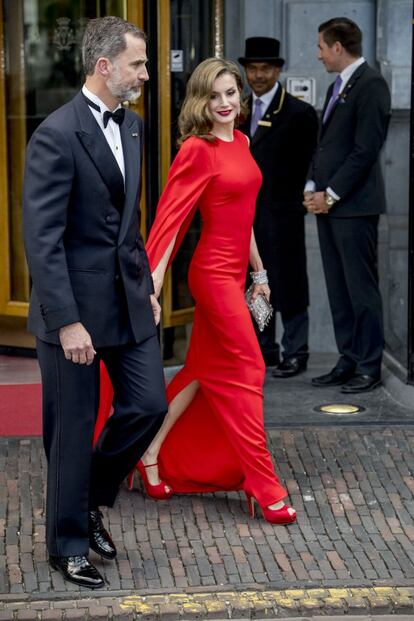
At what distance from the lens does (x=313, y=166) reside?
26.9 feet

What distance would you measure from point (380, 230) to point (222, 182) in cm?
336

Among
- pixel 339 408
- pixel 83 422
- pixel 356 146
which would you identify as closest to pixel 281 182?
pixel 356 146

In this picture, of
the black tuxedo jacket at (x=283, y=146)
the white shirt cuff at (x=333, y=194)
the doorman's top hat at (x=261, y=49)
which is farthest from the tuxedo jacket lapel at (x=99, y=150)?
the doorman's top hat at (x=261, y=49)

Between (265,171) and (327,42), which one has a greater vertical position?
(327,42)

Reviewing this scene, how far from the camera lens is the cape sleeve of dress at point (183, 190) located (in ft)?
19.0

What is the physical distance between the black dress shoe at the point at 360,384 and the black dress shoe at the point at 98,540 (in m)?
2.91

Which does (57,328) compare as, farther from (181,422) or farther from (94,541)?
(181,422)

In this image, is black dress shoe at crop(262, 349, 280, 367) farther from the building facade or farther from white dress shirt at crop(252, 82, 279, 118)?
white dress shirt at crop(252, 82, 279, 118)

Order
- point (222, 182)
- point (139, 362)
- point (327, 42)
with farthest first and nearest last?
point (327, 42) < point (222, 182) < point (139, 362)

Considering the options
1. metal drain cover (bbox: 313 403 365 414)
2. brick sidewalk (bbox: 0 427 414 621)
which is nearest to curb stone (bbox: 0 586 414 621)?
brick sidewalk (bbox: 0 427 414 621)

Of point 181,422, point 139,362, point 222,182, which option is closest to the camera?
point 139,362

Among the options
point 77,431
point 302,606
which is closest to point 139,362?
point 77,431

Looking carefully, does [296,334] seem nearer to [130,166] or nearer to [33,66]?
[33,66]

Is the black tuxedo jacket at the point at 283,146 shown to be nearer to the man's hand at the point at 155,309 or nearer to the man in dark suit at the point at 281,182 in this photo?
the man in dark suit at the point at 281,182
